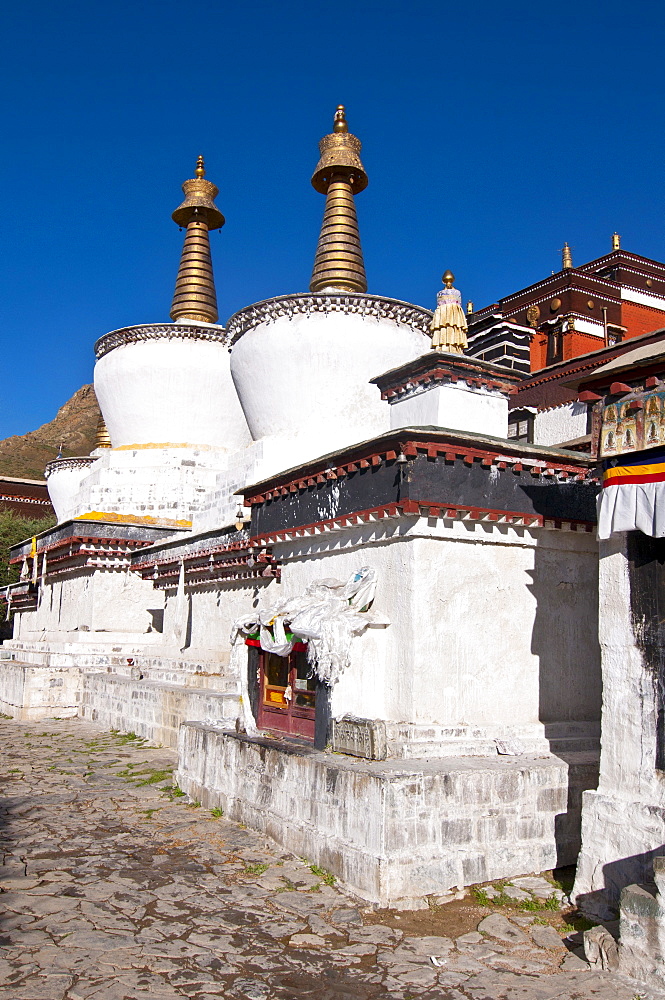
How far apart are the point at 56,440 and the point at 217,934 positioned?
6890 centimetres

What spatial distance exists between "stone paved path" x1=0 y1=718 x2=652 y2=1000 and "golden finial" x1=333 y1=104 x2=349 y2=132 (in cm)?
1554

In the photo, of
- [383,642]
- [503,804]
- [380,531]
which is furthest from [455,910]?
[380,531]

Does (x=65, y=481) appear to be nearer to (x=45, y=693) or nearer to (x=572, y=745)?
(x=45, y=693)

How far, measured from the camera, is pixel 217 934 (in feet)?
19.4

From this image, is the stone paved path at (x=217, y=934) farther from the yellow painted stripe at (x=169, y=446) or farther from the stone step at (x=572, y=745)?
the yellow painted stripe at (x=169, y=446)

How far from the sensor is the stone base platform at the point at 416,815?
21.7ft

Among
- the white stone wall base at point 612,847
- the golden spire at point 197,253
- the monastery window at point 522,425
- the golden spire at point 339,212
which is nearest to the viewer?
the white stone wall base at point 612,847

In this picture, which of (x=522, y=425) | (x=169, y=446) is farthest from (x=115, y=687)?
(x=522, y=425)

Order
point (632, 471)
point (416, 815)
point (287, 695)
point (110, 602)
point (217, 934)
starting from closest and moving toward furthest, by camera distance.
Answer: point (217, 934) < point (632, 471) < point (416, 815) < point (287, 695) < point (110, 602)

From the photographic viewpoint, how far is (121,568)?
19.5 m

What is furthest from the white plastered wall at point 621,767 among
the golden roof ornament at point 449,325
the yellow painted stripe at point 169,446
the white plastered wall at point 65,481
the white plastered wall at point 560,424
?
the white plastered wall at point 65,481

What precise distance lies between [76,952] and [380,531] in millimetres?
4776

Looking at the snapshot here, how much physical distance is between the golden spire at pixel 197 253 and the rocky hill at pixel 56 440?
34672 millimetres

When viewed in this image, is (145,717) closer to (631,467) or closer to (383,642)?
(383,642)
